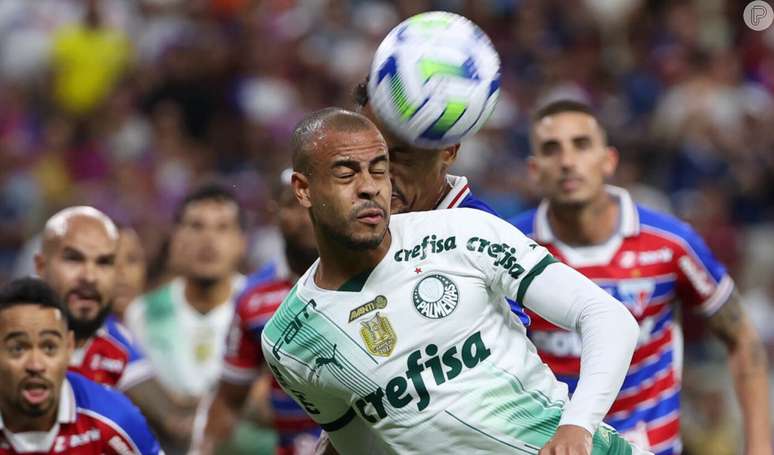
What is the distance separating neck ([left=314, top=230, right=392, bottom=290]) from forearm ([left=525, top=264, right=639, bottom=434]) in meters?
0.50

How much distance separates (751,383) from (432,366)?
261 cm

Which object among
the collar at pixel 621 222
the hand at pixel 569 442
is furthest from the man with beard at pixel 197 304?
Answer: the hand at pixel 569 442

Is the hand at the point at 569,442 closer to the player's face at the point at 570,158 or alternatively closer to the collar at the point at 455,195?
the collar at the point at 455,195

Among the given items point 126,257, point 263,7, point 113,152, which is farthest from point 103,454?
point 263,7

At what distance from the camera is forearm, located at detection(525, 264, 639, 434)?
157 inches

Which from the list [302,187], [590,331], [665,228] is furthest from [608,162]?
[590,331]

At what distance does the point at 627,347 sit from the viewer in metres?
4.11

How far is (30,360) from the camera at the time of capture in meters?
5.42

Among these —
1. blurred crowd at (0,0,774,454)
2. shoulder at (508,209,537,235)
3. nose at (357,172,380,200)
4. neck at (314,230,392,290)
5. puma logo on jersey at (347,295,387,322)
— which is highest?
blurred crowd at (0,0,774,454)

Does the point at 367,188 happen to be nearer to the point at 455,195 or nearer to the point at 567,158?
the point at 455,195

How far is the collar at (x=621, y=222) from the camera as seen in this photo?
6645 mm

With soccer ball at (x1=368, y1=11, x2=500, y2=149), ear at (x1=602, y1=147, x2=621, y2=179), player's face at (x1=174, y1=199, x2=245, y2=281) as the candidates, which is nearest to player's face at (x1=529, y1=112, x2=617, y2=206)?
ear at (x1=602, y1=147, x2=621, y2=179)

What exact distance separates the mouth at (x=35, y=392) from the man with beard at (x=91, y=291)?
3.21 feet

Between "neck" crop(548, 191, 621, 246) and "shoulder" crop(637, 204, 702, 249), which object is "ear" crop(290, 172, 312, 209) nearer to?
"neck" crop(548, 191, 621, 246)
